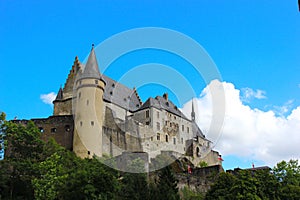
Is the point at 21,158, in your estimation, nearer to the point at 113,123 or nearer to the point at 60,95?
the point at 113,123

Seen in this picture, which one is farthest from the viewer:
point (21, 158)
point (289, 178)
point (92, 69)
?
point (92, 69)

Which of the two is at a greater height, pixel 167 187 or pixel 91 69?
pixel 91 69

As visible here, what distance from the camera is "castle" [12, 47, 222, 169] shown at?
6269 centimetres

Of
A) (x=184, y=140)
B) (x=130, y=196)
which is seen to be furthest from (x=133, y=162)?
(x=184, y=140)

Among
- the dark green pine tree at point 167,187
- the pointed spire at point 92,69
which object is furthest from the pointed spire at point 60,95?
the dark green pine tree at point 167,187

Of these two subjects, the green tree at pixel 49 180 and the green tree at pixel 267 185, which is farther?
the green tree at pixel 267 185

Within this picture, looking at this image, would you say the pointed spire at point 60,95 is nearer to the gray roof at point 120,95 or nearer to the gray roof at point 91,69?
the gray roof at point 91,69

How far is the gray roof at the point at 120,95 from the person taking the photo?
76.6 metres

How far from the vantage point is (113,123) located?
7038 centimetres

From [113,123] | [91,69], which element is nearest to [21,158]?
[91,69]

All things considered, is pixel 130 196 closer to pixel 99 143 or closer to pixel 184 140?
Result: pixel 99 143

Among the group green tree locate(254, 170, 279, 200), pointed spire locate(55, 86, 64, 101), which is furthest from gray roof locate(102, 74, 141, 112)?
green tree locate(254, 170, 279, 200)

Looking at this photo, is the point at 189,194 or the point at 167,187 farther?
the point at 189,194

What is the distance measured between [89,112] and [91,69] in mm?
8141
